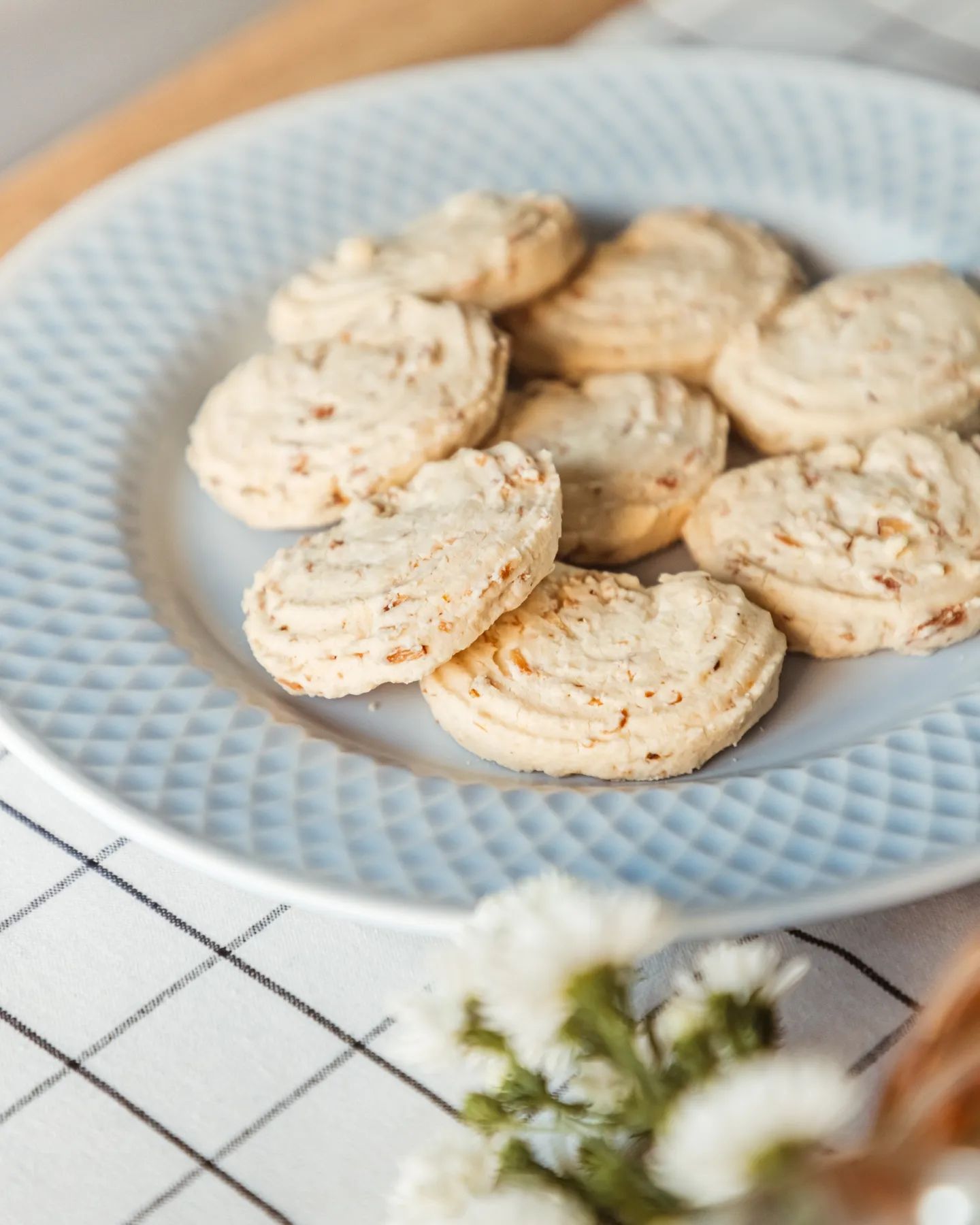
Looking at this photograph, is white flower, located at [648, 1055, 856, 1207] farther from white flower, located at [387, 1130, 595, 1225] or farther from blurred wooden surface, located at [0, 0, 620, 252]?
blurred wooden surface, located at [0, 0, 620, 252]

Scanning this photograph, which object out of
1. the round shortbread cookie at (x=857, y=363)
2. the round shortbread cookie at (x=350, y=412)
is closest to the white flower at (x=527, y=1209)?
the round shortbread cookie at (x=350, y=412)

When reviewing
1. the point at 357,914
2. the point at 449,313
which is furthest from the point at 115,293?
the point at 357,914

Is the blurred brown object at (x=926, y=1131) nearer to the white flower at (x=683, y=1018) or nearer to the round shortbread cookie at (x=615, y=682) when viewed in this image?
the white flower at (x=683, y=1018)

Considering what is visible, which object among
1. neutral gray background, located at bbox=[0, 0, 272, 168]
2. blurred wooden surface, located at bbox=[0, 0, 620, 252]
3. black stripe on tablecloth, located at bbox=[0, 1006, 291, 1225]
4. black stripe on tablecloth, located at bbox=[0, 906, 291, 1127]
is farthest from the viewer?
neutral gray background, located at bbox=[0, 0, 272, 168]

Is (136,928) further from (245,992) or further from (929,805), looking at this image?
(929,805)

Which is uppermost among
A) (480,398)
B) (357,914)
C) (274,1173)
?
(480,398)

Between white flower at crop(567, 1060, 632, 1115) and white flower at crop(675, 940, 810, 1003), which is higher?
white flower at crop(675, 940, 810, 1003)

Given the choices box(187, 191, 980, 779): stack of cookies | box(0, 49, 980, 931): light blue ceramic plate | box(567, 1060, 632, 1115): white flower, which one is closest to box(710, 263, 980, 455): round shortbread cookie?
box(187, 191, 980, 779): stack of cookies
